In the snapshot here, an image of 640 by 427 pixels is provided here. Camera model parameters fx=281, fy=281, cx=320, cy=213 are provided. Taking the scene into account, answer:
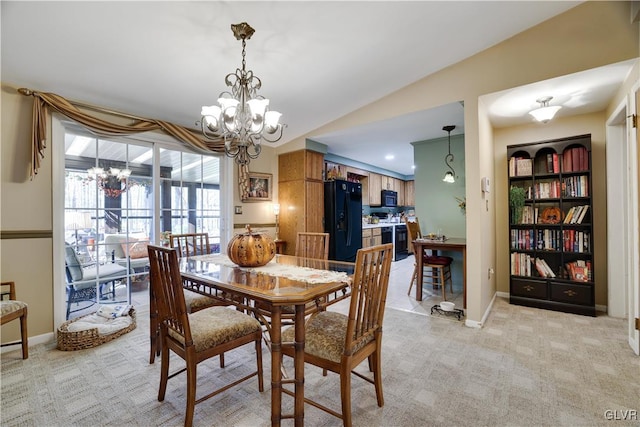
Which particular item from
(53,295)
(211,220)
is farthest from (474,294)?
(53,295)

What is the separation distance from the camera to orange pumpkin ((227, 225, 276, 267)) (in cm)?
200

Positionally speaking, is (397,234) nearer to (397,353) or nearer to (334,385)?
(397,353)

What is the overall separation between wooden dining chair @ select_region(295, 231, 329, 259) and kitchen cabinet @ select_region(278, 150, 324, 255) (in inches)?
58.9

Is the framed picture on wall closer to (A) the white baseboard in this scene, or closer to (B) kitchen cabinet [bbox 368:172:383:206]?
(A) the white baseboard

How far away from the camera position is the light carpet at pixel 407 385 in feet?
5.22

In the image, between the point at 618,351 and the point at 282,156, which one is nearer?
the point at 618,351

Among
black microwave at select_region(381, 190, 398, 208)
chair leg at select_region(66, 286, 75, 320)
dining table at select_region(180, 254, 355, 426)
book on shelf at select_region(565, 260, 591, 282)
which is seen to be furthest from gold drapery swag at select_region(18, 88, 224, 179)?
black microwave at select_region(381, 190, 398, 208)

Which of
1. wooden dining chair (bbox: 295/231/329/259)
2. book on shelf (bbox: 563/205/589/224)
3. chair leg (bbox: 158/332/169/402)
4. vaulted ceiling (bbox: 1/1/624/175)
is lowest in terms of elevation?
chair leg (bbox: 158/332/169/402)

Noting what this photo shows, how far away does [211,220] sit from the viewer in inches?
155

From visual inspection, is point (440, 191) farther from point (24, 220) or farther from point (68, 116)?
point (24, 220)

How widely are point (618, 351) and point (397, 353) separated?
5.83 ft

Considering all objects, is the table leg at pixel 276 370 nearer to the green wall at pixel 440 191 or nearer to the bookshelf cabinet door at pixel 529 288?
the bookshelf cabinet door at pixel 529 288

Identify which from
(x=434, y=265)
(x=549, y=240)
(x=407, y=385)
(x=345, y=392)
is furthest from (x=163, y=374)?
(x=549, y=240)

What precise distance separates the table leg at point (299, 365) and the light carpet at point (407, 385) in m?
0.23
